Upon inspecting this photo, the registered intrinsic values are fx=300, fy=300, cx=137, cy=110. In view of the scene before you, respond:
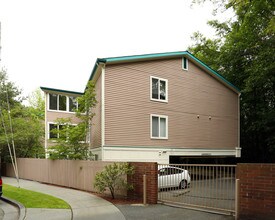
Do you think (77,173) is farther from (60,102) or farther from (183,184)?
(60,102)

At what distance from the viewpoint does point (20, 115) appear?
31672 millimetres

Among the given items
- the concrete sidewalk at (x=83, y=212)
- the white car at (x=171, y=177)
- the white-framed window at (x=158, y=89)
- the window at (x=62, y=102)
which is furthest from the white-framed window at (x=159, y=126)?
the window at (x=62, y=102)

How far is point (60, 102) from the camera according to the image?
93.0 feet

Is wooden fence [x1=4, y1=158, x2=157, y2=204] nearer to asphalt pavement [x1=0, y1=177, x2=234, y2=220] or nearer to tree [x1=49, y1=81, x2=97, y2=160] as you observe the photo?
tree [x1=49, y1=81, x2=97, y2=160]

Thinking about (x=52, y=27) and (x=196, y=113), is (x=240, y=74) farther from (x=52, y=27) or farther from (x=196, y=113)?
(x=52, y=27)

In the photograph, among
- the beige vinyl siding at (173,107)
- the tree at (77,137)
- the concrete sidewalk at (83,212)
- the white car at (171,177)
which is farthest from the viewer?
the beige vinyl siding at (173,107)

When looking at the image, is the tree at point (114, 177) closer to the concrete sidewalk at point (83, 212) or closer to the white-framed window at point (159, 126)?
the concrete sidewalk at point (83, 212)

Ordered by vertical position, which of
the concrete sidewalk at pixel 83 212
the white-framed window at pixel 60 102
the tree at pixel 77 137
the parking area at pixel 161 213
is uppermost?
the white-framed window at pixel 60 102

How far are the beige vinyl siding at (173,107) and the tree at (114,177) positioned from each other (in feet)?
17.1

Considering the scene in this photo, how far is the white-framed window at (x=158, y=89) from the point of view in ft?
65.5

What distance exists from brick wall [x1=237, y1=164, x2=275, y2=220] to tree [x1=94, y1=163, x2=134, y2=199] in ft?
15.4

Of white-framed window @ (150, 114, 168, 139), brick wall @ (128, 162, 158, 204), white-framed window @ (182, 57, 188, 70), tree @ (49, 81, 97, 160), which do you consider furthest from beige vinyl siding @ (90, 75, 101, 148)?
brick wall @ (128, 162, 158, 204)

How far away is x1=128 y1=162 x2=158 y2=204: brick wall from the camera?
427 inches

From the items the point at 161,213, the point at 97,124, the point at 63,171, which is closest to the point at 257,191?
the point at 161,213
